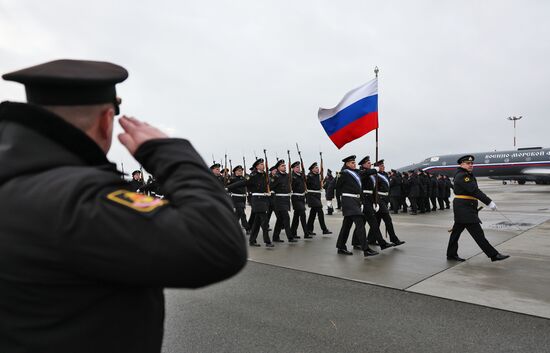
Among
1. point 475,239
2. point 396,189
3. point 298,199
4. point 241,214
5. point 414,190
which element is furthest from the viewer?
point 396,189

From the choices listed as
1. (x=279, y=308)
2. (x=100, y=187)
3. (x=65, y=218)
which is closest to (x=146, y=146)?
(x=100, y=187)

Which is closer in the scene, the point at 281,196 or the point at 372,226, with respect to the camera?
the point at 372,226

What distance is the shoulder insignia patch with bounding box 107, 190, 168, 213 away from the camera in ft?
2.95

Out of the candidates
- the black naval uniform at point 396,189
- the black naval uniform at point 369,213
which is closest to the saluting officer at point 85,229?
the black naval uniform at point 369,213

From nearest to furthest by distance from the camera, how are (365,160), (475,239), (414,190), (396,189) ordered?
1. (475,239)
2. (365,160)
3. (414,190)
4. (396,189)

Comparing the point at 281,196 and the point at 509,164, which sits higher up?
the point at 509,164

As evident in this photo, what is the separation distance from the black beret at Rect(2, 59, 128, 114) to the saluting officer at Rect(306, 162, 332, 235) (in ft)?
28.8

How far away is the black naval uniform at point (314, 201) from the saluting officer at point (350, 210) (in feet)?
7.07

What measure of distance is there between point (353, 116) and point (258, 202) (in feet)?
9.79

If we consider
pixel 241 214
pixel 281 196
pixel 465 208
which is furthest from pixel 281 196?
pixel 465 208

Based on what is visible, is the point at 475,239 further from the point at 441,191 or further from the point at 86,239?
the point at 441,191

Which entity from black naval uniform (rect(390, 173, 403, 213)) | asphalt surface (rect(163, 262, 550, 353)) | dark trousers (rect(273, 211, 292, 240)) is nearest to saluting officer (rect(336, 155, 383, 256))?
dark trousers (rect(273, 211, 292, 240))

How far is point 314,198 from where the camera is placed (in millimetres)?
10078

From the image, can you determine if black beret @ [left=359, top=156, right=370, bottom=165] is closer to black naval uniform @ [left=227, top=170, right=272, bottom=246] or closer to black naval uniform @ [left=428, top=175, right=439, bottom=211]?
black naval uniform @ [left=227, top=170, right=272, bottom=246]
